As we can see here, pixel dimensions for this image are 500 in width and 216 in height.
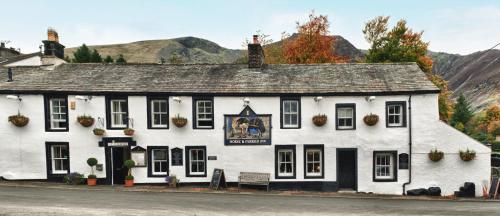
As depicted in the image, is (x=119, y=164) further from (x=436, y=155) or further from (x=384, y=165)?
(x=436, y=155)

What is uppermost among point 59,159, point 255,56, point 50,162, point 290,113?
point 255,56

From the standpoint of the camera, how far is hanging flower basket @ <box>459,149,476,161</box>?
54.0 ft

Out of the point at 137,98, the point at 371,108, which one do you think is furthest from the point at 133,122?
the point at 371,108

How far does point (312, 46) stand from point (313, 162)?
21.4m

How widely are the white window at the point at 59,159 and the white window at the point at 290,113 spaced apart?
12.0 metres

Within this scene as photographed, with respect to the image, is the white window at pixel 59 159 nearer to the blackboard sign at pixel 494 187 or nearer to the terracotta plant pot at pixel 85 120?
the terracotta plant pot at pixel 85 120

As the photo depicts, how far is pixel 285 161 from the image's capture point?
17312 millimetres

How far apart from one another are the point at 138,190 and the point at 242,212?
6.43 m

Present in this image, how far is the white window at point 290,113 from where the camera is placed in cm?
1712

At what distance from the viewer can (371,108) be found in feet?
55.5

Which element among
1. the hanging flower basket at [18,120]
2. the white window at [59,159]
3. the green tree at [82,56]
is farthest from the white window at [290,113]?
the green tree at [82,56]

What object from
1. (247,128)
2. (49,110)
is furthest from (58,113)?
(247,128)

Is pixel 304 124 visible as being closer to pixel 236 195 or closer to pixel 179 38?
pixel 236 195

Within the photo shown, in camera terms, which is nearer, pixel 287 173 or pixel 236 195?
pixel 236 195
